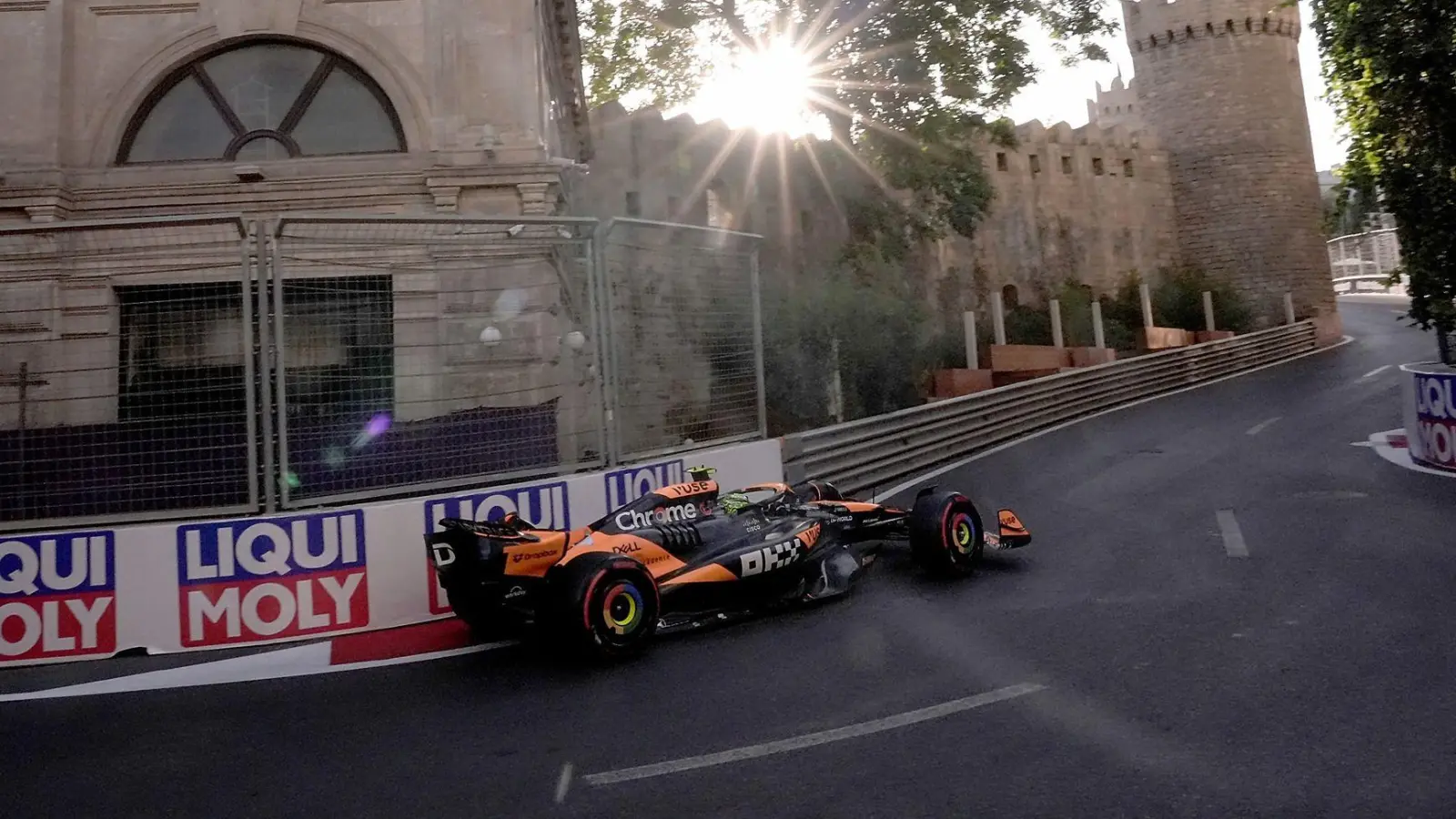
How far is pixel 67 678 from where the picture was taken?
5.43m

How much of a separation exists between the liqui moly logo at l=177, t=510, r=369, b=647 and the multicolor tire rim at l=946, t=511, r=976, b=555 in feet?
12.9

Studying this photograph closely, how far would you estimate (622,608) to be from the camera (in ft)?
17.2

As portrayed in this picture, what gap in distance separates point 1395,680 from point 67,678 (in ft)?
22.1

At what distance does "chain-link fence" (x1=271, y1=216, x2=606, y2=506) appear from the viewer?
612cm

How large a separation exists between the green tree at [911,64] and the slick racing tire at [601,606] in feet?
59.6

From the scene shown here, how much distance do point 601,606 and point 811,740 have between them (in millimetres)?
1604

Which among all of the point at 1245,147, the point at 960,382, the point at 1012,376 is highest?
the point at 1245,147

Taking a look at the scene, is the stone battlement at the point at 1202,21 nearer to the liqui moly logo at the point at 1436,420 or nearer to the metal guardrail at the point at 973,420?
the metal guardrail at the point at 973,420

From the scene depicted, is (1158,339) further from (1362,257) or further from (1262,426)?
(1362,257)

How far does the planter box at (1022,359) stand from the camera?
70.2ft

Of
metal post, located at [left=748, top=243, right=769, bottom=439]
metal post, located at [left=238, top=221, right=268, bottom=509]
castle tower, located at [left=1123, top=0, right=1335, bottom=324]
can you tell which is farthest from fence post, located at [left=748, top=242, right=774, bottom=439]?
castle tower, located at [left=1123, top=0, right=1335, bottom=324]

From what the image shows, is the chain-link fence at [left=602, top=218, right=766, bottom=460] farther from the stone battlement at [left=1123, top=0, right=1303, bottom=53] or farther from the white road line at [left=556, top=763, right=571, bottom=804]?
the stone battlement at [left=1123, top=0, right=1303, bottom=53]

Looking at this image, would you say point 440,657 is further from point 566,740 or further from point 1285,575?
point 1285,575

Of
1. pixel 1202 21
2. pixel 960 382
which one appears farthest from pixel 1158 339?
pixel 1202 21
